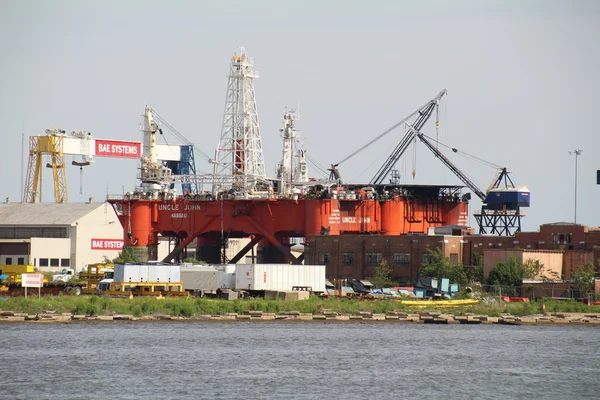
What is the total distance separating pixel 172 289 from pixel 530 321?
2567 cm

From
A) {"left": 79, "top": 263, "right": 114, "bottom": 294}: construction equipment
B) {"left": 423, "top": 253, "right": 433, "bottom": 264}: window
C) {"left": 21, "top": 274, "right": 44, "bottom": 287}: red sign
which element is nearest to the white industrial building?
{"left": 79, "top": 263, "right": 114, "bottom": 294}: construction equipment

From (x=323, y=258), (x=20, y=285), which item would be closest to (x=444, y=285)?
(x=323, y=258)

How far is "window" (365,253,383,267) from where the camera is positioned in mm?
109156

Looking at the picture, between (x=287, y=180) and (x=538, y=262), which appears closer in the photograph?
(x=538, y=262)

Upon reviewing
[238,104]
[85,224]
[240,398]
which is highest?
[238,104]

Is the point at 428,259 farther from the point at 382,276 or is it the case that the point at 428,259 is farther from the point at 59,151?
the point at 59,151

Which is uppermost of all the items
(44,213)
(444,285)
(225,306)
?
(44,213)

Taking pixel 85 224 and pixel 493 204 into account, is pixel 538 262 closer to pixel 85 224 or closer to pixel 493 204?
pixel 493 204

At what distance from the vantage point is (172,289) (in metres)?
91.6

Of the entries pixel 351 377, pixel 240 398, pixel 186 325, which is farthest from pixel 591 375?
pixel 186 325

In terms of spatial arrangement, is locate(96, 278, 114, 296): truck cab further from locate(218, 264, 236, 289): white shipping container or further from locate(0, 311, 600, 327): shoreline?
locate(0, 311, 600, 327): shoreline

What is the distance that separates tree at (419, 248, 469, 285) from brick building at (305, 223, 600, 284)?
1.03 meters

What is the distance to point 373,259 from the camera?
10944cm

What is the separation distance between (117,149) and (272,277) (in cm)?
7888
